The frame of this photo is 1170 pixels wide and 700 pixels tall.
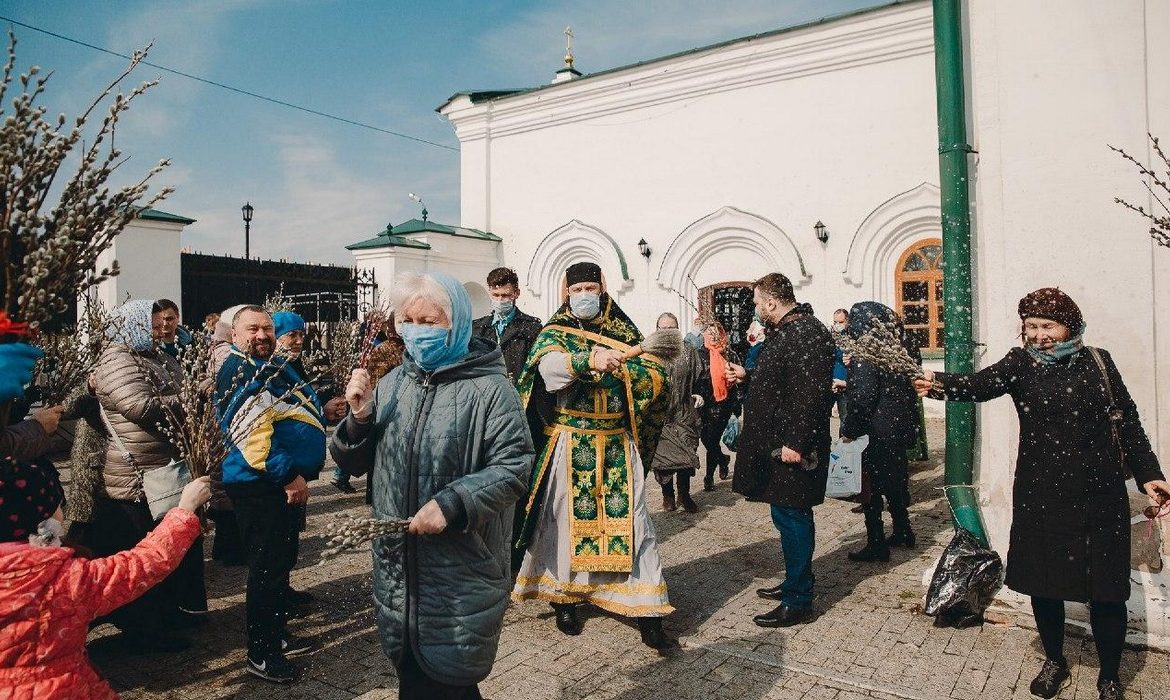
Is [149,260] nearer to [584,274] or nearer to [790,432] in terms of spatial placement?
[584,274]

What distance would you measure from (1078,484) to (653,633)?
2066mm

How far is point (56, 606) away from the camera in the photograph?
2.02 metres

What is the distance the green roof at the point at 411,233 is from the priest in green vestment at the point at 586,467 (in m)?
12.1

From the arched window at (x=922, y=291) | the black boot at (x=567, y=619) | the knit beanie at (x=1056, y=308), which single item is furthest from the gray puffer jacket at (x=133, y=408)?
the arched window at (x=922, y=291)

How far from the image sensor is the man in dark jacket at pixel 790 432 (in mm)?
4391

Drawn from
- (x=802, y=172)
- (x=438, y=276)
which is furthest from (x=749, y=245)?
(x=438, y=276)

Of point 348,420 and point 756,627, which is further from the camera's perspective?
point 756,627

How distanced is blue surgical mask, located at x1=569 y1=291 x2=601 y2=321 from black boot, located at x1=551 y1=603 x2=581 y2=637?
1.57 m

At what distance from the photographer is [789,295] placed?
464 centimetres

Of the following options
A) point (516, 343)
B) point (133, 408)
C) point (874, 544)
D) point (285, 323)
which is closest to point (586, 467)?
point (516, 343)

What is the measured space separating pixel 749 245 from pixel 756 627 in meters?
10.9

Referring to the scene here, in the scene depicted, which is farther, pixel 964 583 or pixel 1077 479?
pixel 964 583

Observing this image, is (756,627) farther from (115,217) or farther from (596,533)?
(115,217)

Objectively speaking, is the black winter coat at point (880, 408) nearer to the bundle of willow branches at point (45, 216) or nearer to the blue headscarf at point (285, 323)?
the blue headscarf at point (285, 323)
